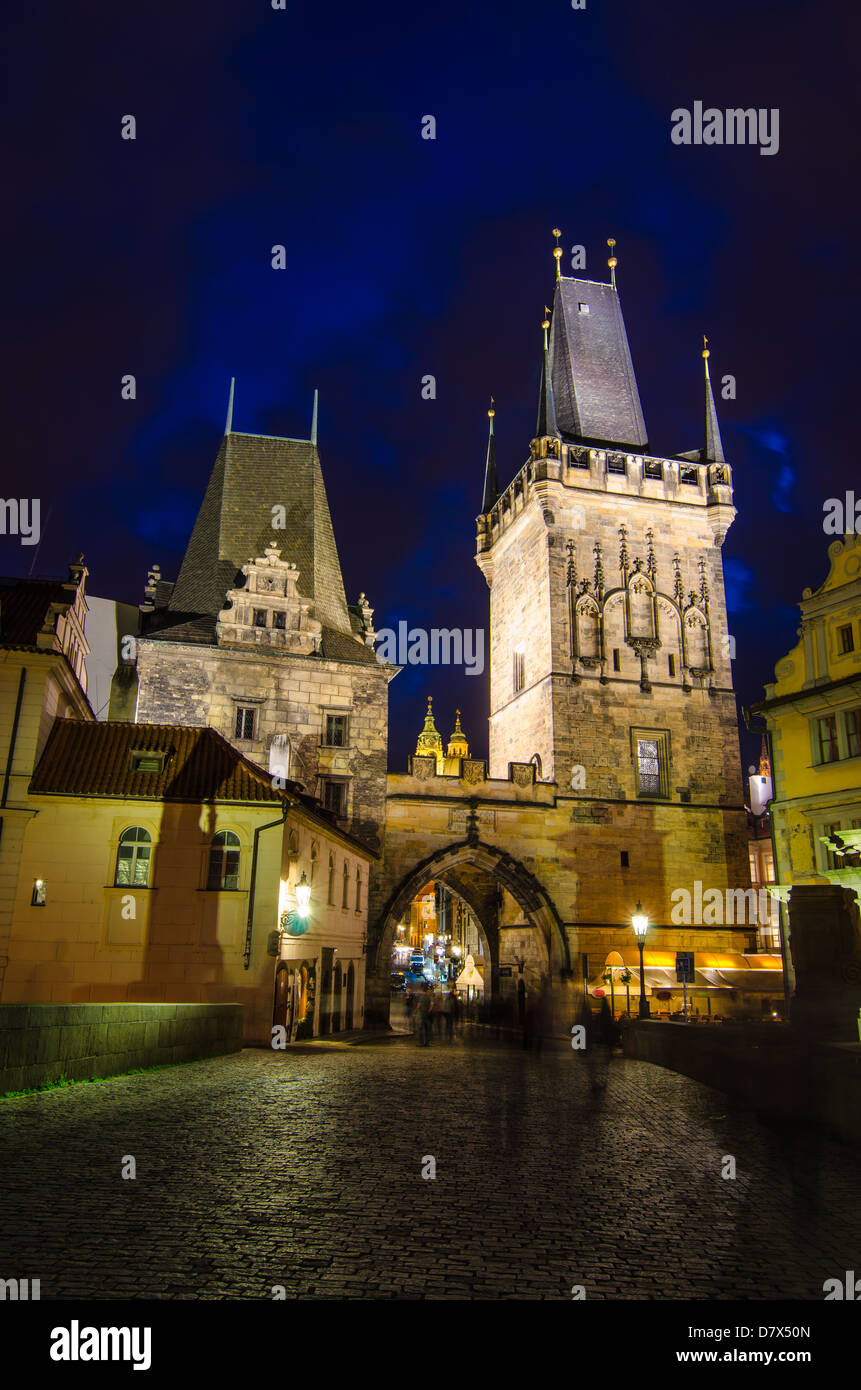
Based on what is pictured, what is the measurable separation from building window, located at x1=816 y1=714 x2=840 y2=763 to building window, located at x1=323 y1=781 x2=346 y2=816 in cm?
1524

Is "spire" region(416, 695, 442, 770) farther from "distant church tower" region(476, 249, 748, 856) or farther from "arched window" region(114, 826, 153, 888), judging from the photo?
"arched window" region(114, 826, 153, 888)

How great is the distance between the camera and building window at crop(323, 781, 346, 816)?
1282 inches

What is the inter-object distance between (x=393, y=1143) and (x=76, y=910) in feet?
42.9

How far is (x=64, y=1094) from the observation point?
35.2 ft

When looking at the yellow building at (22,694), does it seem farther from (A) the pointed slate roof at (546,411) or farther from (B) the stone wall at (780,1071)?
(A) the pointed slate roof at (546,411)

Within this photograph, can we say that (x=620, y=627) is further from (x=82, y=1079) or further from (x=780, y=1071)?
(x=82, y=1079)

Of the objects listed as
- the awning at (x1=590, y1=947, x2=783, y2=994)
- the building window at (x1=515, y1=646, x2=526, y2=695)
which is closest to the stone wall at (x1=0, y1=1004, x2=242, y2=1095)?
the awning at (x1=590, y1=947, x2=783, y2=994)

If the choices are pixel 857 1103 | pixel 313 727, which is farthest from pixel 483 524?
pixel 857 1103

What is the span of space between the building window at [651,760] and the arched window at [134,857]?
22495 millimetres

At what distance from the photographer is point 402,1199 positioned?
6770 millimetres

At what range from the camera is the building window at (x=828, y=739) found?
1033 inches

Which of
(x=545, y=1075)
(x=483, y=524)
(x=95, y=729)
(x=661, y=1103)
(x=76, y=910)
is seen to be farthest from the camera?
(x=483, y=524)

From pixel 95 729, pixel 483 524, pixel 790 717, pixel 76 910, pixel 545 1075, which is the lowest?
pixel 545 1075

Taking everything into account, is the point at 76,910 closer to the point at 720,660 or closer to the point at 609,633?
the point at 609,633
